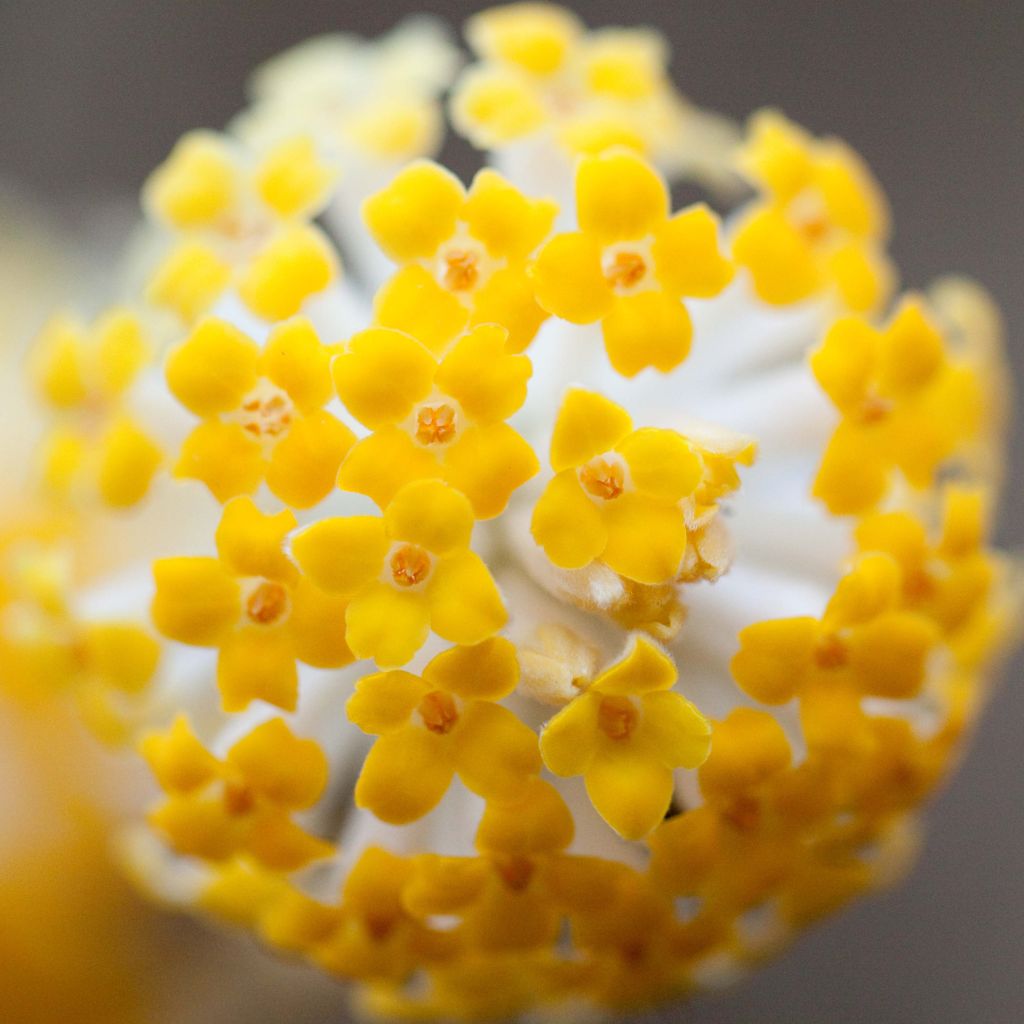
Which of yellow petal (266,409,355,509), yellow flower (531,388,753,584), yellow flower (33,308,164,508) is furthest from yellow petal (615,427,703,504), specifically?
yellow flower (33,308,164,508)

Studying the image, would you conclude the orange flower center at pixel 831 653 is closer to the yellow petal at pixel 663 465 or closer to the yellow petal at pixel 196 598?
the yellow petal at pixel 663 465

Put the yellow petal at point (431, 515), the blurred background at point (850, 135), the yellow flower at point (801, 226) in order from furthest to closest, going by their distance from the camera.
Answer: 1. the blurred background at point (850, 135)
2. the yellow flower at point (801, 226)
3. the yellow petal at point (431, 515)

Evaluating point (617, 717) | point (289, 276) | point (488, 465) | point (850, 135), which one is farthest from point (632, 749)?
point (850, 135)

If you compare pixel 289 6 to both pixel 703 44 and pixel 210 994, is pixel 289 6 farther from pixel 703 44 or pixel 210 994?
pixel 210 994

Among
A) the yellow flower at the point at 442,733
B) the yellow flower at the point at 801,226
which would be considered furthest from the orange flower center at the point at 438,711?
the yellow flower at the point at 801,226

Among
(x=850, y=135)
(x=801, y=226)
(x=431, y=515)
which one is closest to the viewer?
(x=431, y=515)

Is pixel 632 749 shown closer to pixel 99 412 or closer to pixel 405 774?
pixel 405 774

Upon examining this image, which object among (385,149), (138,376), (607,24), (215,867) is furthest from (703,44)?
(215,867)
